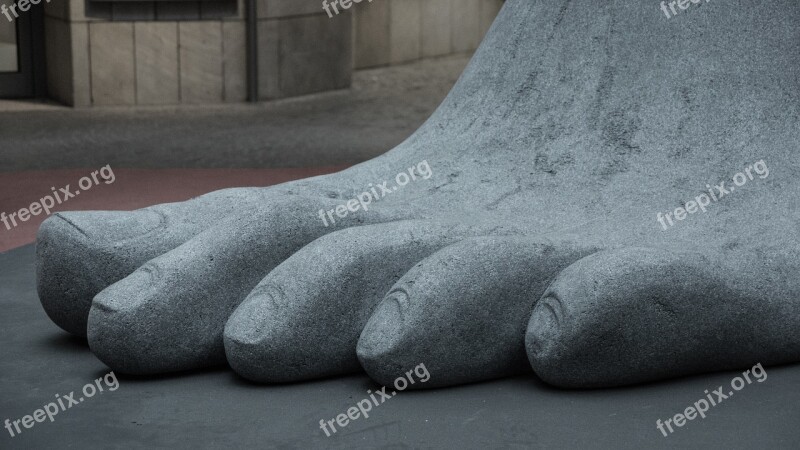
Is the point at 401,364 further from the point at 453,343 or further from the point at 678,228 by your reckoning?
the point at 678,228

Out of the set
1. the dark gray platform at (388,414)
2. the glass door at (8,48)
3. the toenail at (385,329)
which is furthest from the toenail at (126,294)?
the glass door at (8,48)

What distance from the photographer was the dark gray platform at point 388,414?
4.82 m

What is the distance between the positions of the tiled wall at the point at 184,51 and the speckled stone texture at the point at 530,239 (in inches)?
281

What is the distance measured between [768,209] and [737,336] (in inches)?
39.0

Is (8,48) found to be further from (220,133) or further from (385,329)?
(385,329)

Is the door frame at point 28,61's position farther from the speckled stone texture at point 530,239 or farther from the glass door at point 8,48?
the speckled stone texture at point 530,239

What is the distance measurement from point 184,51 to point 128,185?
405 cm

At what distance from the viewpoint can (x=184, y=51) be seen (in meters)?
13.8

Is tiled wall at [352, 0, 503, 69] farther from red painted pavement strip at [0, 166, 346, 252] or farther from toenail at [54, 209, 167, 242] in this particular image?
toenail at [54, 209, 167, 242]

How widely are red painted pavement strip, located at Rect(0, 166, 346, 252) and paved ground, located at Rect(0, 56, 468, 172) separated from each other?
1.21 feet

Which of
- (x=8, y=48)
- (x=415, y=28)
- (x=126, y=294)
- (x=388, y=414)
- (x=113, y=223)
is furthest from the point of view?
(x=415, y=28)

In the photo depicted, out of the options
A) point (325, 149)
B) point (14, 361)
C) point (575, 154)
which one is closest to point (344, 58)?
point (325, 149)

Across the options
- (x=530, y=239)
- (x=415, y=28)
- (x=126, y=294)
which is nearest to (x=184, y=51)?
(x=415, y=28)

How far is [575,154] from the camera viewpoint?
6.65 metres
